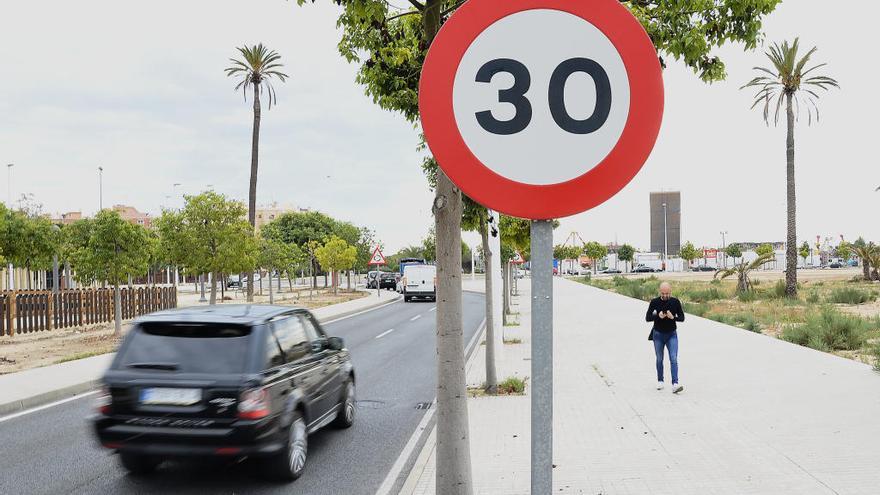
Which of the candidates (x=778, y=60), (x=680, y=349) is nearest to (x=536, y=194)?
(x=680, y=349)

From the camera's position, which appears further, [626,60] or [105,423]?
[105,423]

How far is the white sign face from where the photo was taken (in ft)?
6.18

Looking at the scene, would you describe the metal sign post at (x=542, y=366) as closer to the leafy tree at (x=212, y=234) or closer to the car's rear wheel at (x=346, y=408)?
the car's rear wheel at (x=346, y=408)

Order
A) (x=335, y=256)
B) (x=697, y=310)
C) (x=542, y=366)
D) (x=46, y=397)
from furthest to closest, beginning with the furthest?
(x=335, y=256) < (x=697, y=310) < (x=46, y=397) < (x=542, y=366)

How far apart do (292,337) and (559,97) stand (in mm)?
5794

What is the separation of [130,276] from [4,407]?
10.6 meters

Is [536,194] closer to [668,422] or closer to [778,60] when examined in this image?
[668,422]

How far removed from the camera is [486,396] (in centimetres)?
1030

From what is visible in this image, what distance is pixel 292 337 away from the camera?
718cm

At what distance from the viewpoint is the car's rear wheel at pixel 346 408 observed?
8648 millimetres

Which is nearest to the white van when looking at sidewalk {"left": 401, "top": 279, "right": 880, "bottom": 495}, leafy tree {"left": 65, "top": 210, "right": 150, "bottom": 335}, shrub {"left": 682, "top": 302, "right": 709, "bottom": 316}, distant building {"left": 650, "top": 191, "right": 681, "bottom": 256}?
shrub {"left": 682, "top": 302, "right": 709, "bottom": 316}

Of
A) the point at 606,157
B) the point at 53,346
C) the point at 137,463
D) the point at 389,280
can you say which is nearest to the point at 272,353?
the point at 137,463

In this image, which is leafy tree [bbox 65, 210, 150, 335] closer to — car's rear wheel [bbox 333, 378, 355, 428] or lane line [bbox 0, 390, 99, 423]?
lane line [bbox 0, 390, 99, 423]

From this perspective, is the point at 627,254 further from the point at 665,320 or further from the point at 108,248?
the point at 665,320
